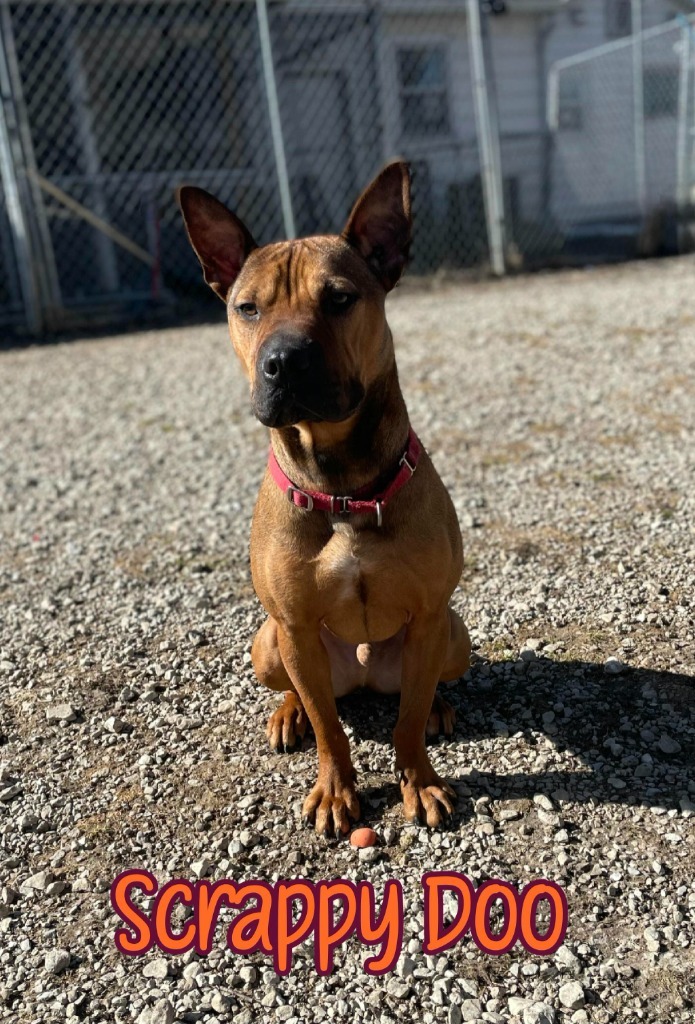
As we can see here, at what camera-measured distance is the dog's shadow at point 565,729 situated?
2760 millimetres

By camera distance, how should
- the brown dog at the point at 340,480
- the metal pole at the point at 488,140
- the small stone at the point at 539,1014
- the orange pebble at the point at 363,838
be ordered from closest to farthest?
1. the small stone at the point at 539,1014
2. the brown dog at the point at 340,480
3. the orange pebble at the point at 363,838
4. the metal pole at the point at 488,140

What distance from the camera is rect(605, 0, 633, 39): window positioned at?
59.1 feet

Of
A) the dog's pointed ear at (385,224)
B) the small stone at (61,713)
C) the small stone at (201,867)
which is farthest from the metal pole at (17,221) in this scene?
the small stone at (201,867)

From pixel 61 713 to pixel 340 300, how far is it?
6.30 ft

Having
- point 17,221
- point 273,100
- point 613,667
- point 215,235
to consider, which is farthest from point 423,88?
point 613,667

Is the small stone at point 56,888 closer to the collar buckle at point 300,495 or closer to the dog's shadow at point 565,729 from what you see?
the dog's shadow at point 565,729

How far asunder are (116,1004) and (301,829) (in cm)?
73

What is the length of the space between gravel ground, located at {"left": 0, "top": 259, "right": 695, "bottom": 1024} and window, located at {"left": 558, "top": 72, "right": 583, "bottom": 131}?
1220 cm

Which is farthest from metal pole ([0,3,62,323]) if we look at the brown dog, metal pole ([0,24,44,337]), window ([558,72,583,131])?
window ([558,72,583,131])

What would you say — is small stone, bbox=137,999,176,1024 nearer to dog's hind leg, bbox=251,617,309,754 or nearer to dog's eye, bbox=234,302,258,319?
dog's hind leg, bbox=251,617,309,754

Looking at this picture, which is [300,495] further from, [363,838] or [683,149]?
[683,149]

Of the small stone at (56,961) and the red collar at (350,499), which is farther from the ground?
the red collar at (350,499)

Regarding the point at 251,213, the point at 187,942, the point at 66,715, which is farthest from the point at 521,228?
the point at 187,942

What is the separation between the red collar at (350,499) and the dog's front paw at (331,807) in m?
0.85
